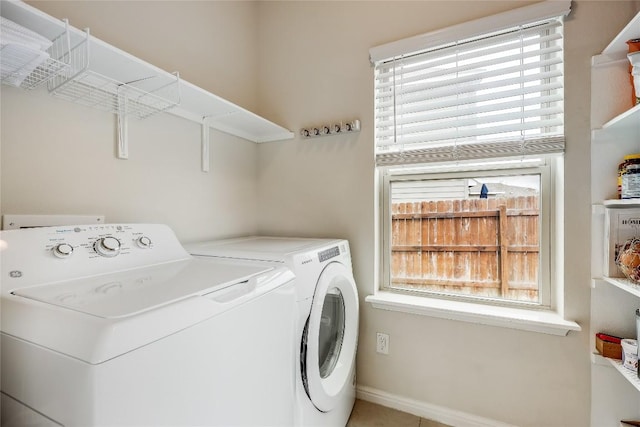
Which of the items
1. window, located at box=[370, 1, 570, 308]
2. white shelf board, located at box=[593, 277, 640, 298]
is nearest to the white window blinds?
window, located at box=[370, 1, 570, 308]

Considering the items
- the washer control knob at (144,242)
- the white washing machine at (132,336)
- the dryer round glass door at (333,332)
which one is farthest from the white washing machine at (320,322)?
the washer control knob at (144,242)

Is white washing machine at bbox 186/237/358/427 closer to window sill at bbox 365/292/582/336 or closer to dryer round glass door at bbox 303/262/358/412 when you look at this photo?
dryer round glass door at bbox 303/262/358/412

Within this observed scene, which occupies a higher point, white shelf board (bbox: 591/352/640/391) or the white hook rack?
the white hook rack

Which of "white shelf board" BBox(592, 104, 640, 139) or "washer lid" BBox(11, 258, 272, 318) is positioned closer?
"washer lid" BBox(11, 258, 272, 318)

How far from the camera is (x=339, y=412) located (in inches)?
58.1

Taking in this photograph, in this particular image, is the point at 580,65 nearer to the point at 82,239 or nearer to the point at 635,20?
the point at 635,20

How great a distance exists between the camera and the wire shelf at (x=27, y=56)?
2.54 feet

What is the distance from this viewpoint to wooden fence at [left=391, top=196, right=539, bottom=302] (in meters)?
1.59

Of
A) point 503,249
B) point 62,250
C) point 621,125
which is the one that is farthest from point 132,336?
point 621,125

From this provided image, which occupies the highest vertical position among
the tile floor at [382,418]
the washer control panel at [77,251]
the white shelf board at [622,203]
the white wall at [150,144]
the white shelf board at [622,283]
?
the white wall at [150,144]

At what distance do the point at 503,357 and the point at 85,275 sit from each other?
186cm

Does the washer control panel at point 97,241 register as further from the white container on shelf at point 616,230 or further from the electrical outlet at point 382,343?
the white container on shelf at point 616,230

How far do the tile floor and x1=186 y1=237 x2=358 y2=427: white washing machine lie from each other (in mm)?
60

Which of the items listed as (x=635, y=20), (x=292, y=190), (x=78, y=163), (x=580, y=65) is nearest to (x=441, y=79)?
(x=580, y=65)
